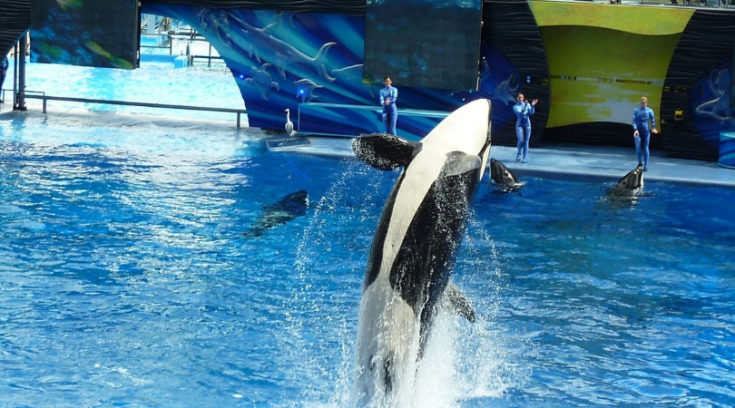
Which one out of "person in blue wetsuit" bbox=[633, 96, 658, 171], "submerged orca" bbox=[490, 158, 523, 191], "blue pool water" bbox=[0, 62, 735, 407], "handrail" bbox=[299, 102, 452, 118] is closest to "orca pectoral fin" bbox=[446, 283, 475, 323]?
"blue pool water" bbox=[0, 62, 735, 407]

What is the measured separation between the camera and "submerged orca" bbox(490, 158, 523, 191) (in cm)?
1722

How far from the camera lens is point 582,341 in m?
9.85

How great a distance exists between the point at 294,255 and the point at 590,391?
4778mm

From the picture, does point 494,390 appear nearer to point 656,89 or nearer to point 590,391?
point 590,391

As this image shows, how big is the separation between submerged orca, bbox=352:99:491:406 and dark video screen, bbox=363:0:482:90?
14.1m

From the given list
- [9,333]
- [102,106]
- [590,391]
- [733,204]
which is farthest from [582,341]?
[102,106]

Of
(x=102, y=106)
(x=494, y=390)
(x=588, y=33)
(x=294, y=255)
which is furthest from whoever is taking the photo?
(x=102, y=106)

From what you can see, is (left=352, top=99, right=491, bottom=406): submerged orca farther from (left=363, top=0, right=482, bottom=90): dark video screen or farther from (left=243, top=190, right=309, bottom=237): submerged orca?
(left=363, top=0, right=482, bottom=90): dark video screen

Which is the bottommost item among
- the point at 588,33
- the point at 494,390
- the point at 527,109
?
the point at 494,390

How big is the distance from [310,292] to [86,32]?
44.4ft

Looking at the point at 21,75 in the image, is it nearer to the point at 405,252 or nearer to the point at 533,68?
the point at 533,68

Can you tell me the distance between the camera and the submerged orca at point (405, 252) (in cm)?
652

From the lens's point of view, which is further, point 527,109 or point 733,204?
point 527,109

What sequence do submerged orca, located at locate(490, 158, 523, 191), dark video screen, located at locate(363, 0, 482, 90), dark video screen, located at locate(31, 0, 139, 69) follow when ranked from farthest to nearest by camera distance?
dark video screen, located at locate(31, 0, 139, 69), dark video screen, located at locate(363, 0, 482, 90), submerged orca, located at locate(490, 158, 523, 191)
